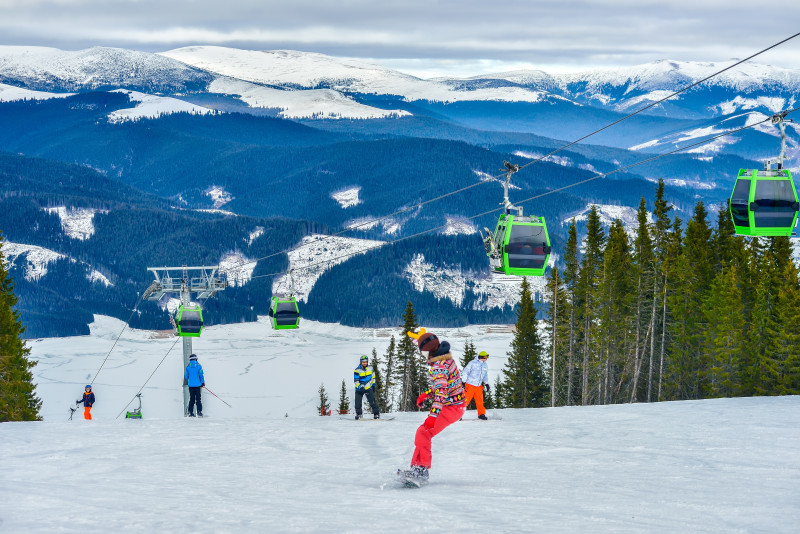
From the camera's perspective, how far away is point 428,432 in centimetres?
1320

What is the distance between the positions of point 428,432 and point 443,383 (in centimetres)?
80

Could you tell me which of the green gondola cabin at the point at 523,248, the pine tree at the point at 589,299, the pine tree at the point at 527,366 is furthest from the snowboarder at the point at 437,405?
the pine tree at the point at 527,366

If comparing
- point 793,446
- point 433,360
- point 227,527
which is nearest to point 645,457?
point 793,446

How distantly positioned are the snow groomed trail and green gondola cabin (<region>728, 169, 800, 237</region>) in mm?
4360

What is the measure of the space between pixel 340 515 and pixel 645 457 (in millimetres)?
6969

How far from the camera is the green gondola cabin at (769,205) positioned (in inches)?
756

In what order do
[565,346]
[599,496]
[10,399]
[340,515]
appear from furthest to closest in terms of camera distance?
1. [565,346]
2. [10,399]
3. [599,496]
4. [340,515]

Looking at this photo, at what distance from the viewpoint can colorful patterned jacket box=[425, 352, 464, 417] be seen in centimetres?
1324

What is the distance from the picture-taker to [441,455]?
664 inches

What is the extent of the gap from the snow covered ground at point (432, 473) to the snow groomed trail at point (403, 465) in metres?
0.04

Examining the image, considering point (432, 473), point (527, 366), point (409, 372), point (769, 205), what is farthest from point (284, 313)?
point (409, 372)

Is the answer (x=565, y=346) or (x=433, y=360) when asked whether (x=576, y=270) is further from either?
(x=433, y=360)

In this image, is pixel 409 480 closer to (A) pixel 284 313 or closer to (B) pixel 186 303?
(A) pixel 284 313

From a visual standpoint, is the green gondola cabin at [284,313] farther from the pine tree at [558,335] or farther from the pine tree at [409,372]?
the pine tree at [409,372]
